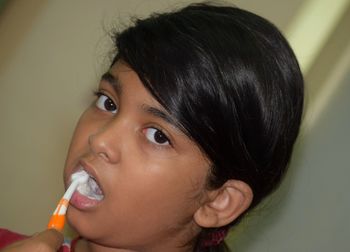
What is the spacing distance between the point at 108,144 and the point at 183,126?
0.08 meters

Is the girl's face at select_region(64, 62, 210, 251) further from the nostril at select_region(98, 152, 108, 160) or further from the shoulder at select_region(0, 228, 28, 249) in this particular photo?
the shoulder at select_region(0, 228, 28, 249)

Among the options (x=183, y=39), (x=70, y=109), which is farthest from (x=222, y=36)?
(x=70, y=109)

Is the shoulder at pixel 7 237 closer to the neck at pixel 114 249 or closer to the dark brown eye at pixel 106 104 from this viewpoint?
the neck at pixel 114 249

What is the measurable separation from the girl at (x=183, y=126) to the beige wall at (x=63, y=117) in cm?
26

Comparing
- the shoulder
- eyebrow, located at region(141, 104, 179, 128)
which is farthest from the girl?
the shoulder

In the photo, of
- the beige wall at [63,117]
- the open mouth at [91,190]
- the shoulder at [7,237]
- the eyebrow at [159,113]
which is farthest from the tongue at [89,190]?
the beige wall at [63,117]

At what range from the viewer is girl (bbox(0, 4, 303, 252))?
1.68 feet

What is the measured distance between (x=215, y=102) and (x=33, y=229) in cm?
60

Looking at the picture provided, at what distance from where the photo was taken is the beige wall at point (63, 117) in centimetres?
82

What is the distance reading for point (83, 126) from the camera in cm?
58

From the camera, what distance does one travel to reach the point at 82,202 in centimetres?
54

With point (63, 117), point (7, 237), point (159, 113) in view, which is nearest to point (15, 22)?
point (63, 117)

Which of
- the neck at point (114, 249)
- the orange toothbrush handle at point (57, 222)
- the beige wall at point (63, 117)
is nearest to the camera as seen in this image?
the orange toothbrush handle at point (57, 222)

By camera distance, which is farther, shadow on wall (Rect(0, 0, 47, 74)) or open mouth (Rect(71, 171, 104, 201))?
shadow on wall (Rect(0, 0, 47, 74))
